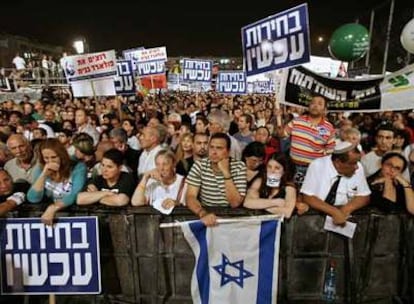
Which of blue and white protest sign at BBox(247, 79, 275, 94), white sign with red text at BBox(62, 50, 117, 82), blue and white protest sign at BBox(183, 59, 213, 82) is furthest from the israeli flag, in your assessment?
blue and white protest sign at BBox(247, 79, 275, 94)

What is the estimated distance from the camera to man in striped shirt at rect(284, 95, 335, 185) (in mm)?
5430

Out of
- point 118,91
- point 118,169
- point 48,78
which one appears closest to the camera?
point 118,169

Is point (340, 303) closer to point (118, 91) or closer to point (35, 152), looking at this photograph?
point (35, 152)

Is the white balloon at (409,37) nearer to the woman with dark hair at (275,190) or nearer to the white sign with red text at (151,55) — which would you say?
the woman with dark hair at (275,190)

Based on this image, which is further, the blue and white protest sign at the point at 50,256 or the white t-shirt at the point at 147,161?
the white t-shirt at the point at 147,161

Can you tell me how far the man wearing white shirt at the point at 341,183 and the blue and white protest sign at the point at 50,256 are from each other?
187cm

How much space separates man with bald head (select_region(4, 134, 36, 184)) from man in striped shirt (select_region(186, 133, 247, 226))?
207cm

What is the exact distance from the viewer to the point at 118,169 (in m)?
4.49

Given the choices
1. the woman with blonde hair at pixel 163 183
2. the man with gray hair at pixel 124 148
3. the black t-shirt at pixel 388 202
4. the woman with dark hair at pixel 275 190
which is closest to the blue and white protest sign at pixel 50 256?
the woman with blonde hair at pixel 163 183

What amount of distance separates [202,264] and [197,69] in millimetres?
13445

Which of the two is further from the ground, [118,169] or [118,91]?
[118,91]

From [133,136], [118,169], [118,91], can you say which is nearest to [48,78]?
[118,91]

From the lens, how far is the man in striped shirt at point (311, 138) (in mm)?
5430

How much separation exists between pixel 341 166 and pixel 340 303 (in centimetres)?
117
